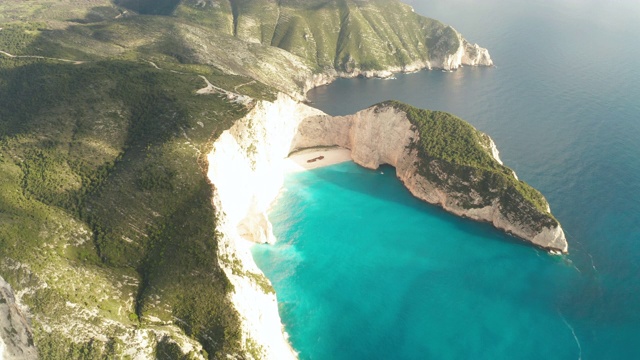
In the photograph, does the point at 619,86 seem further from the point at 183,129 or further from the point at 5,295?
the point at 5,295

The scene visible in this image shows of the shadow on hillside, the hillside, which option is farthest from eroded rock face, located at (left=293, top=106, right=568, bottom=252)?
the shadow on hillside

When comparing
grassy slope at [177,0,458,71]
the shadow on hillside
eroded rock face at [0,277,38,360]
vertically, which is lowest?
eroded rock face at [0,277,38,360]

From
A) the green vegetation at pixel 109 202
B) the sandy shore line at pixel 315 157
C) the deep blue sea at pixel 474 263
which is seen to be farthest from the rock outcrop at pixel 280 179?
the green vegetation at pixel 109 202

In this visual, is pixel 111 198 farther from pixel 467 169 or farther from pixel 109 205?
pixel 467 169

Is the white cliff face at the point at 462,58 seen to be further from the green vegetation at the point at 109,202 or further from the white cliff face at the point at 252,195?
the green vegetation at the point at 109,202

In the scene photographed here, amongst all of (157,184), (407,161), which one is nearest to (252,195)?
(157,184)

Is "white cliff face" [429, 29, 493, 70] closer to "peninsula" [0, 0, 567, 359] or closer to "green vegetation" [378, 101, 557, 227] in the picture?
"green vegetation" [378, 101, 557, 227]
